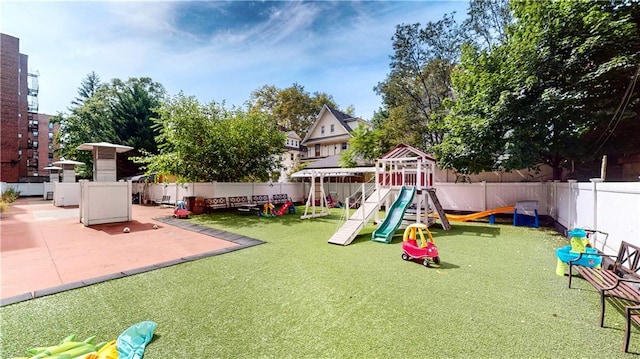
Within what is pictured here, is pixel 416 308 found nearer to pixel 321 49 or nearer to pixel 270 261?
pixel 270 261

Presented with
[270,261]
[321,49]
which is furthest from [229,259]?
[321,49]

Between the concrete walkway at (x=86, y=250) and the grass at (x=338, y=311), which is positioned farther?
the concrete walkway at (x=86, y=250)

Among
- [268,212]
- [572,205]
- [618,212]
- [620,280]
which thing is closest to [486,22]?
[572,205]

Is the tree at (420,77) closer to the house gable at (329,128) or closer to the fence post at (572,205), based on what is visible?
the house gable at (329,128)

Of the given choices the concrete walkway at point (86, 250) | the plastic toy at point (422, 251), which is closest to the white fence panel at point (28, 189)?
the concrete walkway at point (86, 250)

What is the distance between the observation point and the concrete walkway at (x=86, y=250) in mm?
4855

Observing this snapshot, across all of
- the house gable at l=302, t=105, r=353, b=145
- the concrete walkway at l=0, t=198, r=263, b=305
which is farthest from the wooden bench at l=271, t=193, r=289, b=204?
the house gable at l=302, t=105, r=353, b=145

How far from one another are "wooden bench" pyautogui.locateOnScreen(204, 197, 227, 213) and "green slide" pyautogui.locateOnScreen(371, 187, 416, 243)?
9.61 metres

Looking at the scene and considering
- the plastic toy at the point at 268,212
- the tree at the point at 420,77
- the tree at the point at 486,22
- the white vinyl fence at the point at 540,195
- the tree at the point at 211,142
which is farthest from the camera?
the tree at the point at 420,77

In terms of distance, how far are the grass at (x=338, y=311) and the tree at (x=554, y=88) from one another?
5.74m

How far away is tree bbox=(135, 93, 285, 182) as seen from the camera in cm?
1382

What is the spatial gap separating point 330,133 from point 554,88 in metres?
20.7

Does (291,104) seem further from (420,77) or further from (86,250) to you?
(86,250)

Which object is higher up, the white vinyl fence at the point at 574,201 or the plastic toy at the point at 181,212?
the white vinyl fence at the point at 574,201
